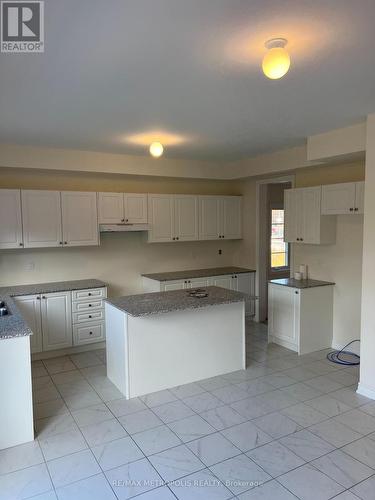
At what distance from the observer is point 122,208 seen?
5219 mm

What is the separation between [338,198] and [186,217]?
2.24m

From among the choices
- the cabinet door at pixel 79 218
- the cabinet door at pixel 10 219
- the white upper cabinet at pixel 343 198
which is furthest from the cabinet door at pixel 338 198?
the cabinet door at pixel 10 219

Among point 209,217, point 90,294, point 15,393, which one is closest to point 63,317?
point 90,294

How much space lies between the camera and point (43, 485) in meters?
2.39

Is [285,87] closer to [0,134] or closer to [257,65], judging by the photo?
[257,65]

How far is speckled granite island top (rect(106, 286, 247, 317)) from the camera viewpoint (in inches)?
139

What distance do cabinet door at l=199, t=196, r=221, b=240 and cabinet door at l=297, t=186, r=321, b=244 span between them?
1.50m

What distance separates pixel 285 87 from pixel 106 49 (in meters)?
1.28

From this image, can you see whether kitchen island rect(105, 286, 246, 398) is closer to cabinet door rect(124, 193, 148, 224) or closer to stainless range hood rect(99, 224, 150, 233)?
stainless range hood rect(99, 224, 150, 233)

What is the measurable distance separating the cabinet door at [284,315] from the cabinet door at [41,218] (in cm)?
292

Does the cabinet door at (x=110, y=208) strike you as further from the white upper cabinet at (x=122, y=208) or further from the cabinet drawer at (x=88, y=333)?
the cabinet drawer at (x=88, y=333)

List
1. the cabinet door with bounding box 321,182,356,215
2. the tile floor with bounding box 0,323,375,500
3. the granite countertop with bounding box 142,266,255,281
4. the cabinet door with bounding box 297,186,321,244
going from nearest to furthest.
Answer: the tile floor with bounding box 0,323,375,500, the cabinet door with bounding box 321,182,356,215, the cabinet door with bounding box 297,186,321,244, the granite countertop with bounding box 142,266,255,281

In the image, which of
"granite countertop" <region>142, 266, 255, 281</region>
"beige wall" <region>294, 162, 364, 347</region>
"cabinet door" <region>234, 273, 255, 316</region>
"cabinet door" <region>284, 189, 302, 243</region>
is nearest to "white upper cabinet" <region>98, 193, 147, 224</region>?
"granite countertop" <region>142, 266, 255, 281</region>

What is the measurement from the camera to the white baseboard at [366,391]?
351 cm
